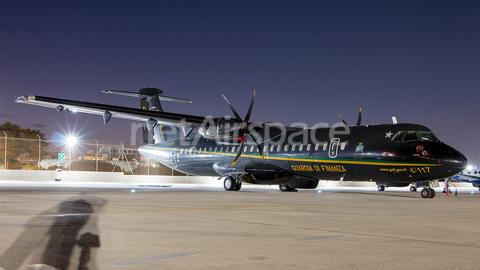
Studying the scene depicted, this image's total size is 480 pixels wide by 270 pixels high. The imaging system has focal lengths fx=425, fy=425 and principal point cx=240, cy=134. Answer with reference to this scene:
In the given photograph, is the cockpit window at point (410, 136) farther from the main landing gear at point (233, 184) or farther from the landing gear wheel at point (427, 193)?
the main landing gear at point (233, 184)

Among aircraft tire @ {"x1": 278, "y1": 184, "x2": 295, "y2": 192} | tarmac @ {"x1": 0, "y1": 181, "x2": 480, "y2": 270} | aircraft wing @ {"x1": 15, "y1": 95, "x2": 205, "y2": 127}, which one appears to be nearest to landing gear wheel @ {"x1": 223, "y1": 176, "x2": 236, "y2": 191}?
aircraft tire @ {"x1": 278, "y1": 184, "x2": 295, "y2": 192}

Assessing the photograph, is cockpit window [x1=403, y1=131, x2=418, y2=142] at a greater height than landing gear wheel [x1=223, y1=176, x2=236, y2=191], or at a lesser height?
greater

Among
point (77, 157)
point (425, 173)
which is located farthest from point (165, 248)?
point (77, 157)

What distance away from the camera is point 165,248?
5.02 m

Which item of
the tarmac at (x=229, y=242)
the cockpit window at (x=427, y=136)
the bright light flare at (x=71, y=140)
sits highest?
the bright light flare at (x=71, y=140)

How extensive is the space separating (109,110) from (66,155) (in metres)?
16.6

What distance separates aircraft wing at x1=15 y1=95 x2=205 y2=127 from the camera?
1884cm

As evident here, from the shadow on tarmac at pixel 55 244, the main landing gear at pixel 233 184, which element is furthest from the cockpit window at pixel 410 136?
the shadow on tarmac at pixel 55 244

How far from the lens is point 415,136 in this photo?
1664cm

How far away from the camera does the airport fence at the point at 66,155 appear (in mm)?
32000

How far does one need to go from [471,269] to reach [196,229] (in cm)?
391

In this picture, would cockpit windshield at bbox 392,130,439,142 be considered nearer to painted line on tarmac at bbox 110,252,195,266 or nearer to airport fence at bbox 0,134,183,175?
painted line on tarmac at bbox 110,252,195,266

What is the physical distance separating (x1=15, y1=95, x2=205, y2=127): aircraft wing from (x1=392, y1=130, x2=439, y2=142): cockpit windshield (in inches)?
382

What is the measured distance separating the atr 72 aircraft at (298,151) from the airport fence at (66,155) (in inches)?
427
